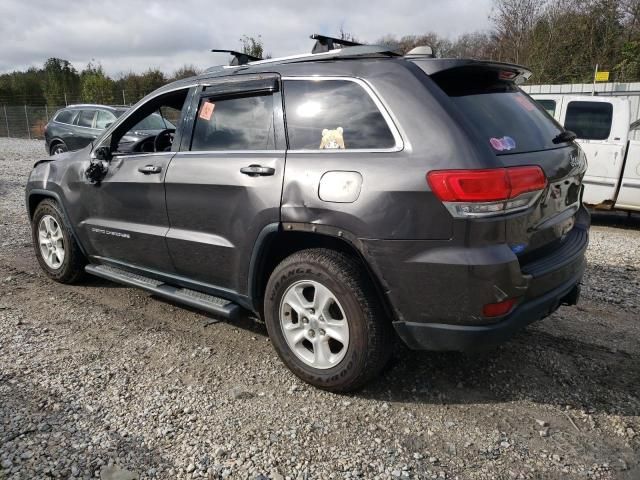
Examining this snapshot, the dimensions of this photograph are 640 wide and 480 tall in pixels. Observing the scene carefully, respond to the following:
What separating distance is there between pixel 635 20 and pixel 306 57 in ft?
84.6

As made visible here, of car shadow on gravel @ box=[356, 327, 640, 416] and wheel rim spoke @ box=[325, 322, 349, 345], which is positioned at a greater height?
wheel rim spoke @ box=[325, 322, 349, 345]

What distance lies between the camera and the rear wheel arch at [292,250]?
2720 millimetres

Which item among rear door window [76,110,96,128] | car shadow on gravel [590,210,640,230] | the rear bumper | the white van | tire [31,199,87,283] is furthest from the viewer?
rear door window [76,110,96,128]

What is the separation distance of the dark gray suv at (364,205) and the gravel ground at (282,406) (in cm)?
34

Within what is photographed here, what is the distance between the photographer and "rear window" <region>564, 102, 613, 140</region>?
744 cm

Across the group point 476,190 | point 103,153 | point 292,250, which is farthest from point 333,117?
point 103,153

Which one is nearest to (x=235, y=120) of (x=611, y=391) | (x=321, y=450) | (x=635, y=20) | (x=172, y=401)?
(x=172, y=401)

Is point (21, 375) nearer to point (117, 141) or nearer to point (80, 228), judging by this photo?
point (80, 228)

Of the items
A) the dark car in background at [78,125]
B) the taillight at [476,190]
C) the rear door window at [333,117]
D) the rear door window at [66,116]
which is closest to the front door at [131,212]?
the rear door window at [333,117]

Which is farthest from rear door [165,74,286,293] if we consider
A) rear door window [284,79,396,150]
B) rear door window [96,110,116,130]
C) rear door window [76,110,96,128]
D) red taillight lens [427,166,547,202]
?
rear door window [76,110,96,128]

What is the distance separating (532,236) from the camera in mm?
2605

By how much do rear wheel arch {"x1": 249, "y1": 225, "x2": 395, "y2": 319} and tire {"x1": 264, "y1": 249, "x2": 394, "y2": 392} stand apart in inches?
2.0

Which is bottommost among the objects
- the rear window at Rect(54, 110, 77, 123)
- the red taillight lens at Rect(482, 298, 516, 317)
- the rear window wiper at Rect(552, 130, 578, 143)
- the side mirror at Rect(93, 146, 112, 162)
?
the red taillight lens at Rect(482, 298, 516, 317)

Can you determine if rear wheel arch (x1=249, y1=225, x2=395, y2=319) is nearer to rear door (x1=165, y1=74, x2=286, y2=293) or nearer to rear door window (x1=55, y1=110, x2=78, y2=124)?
rear door (x1=165, y1=74, x2=286, y2=293)
